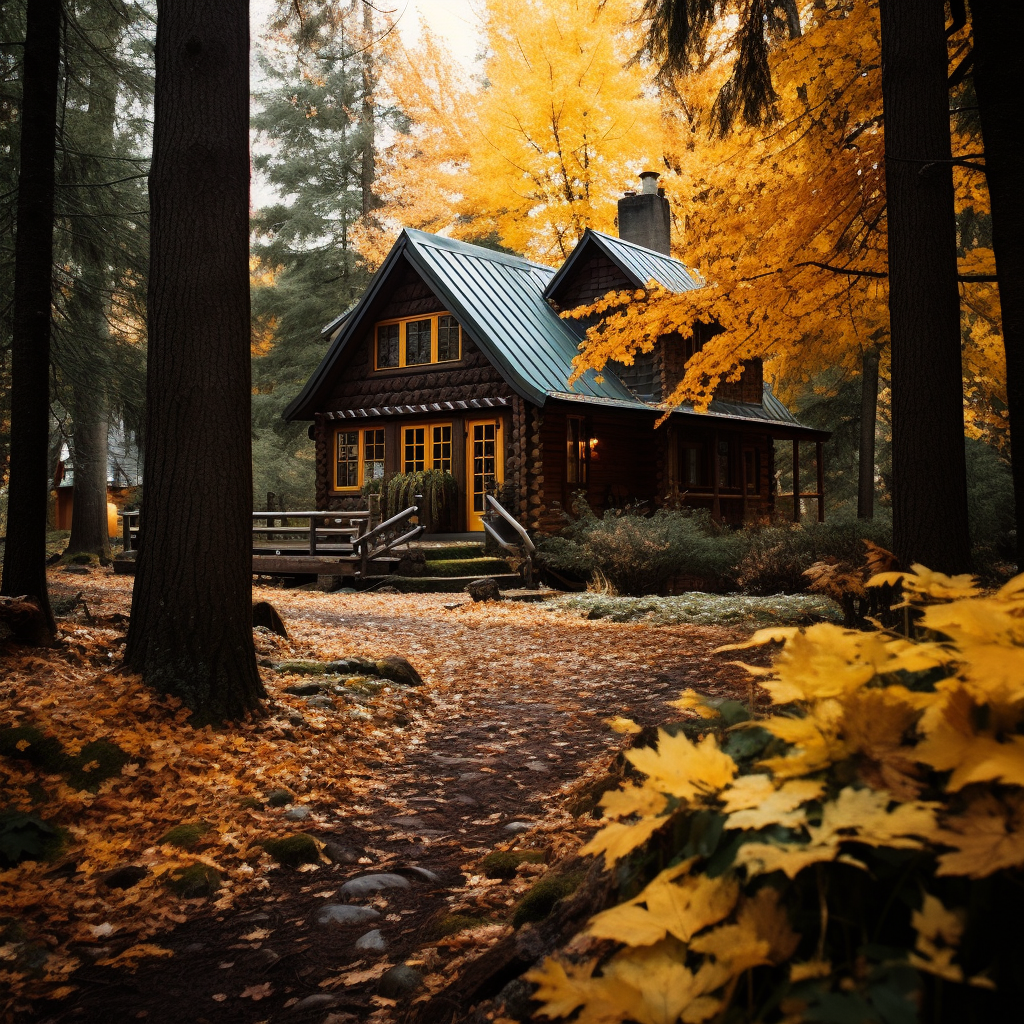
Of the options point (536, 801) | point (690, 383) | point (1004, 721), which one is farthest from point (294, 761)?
point (690, 383)

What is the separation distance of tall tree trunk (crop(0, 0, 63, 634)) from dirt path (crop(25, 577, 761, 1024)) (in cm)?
230

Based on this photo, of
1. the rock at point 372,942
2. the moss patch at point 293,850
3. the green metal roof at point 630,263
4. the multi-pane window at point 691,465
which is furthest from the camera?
the multi-pane window at point 691,465

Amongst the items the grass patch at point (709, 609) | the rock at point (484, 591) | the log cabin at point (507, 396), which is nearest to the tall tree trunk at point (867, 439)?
the log cabin at point (507, 396)

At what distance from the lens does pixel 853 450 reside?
28891 mm

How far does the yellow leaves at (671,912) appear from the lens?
4.21ft

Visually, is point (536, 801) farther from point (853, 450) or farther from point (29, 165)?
point (853, 450)

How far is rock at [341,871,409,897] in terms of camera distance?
11.8ft

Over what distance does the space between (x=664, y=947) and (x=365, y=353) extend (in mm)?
21117

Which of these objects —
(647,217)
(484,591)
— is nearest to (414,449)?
(484,591)

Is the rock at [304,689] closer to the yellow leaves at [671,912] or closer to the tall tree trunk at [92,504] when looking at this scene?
the yellow leaves at [671,912]

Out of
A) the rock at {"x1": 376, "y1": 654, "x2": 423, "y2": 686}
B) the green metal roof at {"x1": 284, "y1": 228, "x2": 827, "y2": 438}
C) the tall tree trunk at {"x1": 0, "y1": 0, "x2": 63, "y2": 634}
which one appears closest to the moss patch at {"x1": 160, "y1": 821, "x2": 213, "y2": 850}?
the rock at {"x1": 376, "y1": 654, "x2": 423, "y2": 686}

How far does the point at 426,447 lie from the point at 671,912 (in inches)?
777

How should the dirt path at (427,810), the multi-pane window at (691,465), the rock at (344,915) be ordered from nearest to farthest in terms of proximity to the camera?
the dirt path at (427,810) → the rock at (344,915) → the multi-pane window at (691,465)

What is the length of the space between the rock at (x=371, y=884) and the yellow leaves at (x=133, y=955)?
73 centimetres
